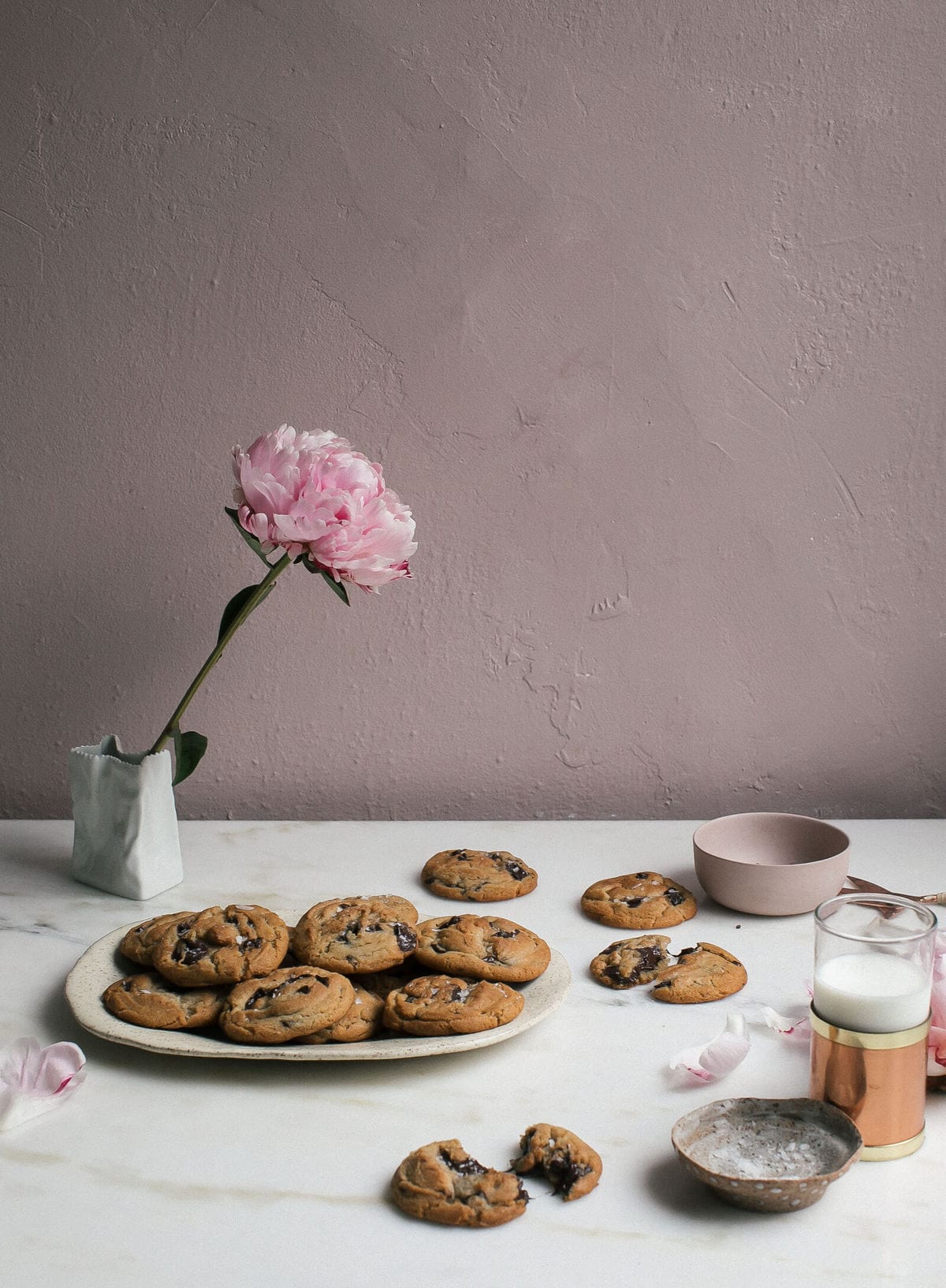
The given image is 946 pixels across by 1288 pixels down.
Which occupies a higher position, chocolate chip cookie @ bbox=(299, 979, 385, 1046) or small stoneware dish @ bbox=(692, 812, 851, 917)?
small stoneware dish @ bbox=(692, 812, 851, 917)

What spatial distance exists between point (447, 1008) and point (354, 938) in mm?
94

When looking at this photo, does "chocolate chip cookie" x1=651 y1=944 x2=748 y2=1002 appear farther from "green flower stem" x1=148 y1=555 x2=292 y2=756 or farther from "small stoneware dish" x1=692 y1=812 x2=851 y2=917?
"green flower stem" x1=148 y1=555 x2=292 y2=756

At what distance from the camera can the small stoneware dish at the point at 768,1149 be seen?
0.53 metres

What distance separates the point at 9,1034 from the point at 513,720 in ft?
1.89

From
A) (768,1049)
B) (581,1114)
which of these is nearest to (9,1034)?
(581,1114)

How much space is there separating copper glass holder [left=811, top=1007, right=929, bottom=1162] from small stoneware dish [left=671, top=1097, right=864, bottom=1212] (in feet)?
0.05

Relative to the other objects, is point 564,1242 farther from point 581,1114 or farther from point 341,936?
point 341,936

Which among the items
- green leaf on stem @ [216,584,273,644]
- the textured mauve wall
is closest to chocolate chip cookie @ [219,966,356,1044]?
green leaf on stem @ [216,584,273,644]

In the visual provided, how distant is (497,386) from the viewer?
3.54 ft

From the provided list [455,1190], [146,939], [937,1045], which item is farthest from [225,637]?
[937,1045]

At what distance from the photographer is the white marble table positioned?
20.3 inches

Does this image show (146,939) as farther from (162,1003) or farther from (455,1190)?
(455,1190)

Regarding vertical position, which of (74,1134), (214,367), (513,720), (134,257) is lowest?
(74,1134)

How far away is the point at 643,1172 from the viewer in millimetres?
581
